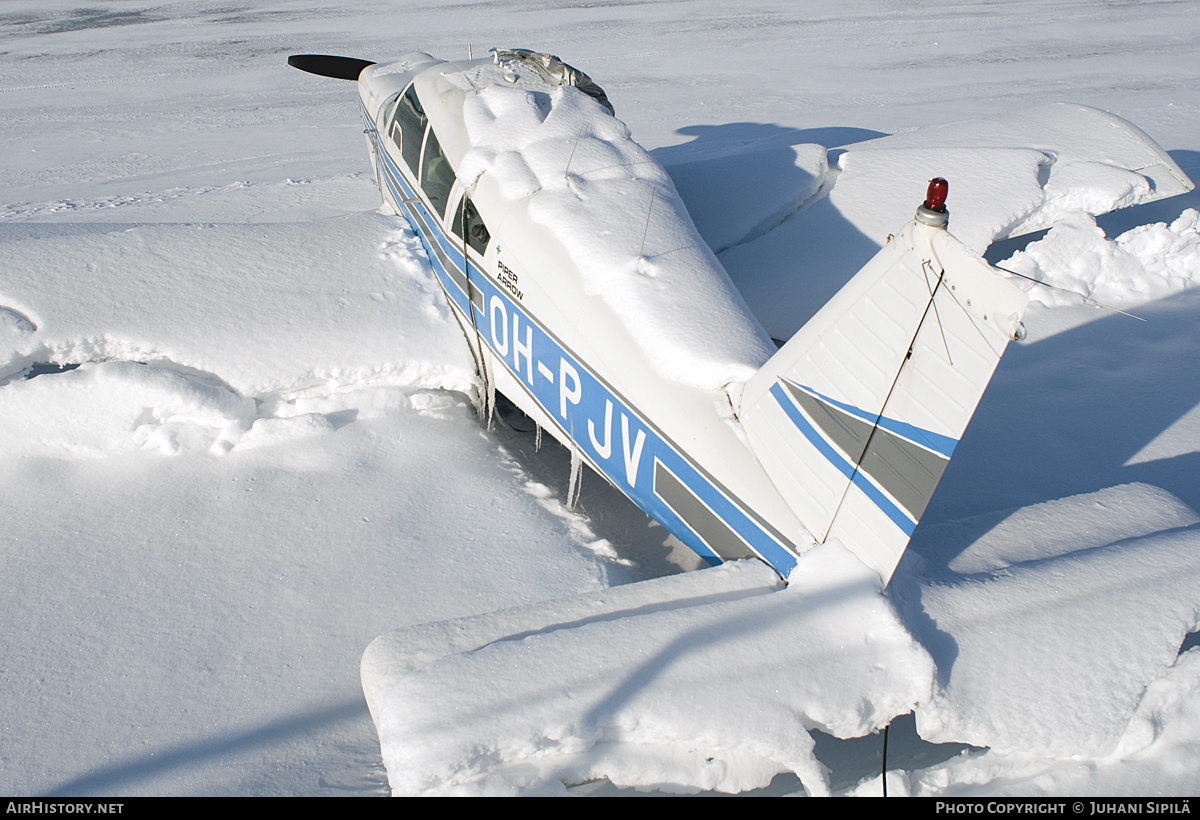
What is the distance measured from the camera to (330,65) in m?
9.26

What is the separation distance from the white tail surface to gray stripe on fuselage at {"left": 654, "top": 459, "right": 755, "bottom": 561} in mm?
394

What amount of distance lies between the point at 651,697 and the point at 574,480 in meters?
2.01

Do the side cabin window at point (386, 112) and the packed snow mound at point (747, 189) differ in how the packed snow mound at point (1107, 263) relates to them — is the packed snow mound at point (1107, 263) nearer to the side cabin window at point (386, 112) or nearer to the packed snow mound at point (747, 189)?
the packed snow mound at point (747, 189)

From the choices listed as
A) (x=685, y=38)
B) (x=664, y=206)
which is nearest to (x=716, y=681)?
(x=664, y=206)

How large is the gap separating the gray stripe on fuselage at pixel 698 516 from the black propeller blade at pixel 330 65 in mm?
6902

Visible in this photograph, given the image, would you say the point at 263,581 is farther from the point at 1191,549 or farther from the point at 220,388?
the point at 1191,549

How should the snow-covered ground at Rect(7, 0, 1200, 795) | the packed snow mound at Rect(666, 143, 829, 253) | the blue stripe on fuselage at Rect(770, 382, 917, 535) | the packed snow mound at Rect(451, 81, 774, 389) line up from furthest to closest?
the packed snow mound at Rect(666, 143, 829, 253)
the packed snow mound at Rect(451, 81, 774, 389)
the blue stripe on fuselage at Rect(770, 382, 917, 535)
the snow-covered ground at Rect(7, 0, 1200, 795)

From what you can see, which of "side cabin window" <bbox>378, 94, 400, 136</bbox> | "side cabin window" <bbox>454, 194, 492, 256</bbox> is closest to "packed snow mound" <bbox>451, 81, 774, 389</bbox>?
"side cabin window" <bbox>454, 194, 492, 256</bbox>

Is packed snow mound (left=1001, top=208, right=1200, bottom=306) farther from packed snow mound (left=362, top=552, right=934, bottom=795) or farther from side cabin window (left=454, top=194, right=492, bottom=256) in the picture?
packed snow mound (left=362, top=552, right=934, bottom=795)

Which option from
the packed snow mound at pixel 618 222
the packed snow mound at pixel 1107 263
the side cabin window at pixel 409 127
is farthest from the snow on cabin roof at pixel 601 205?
the packed snow mound at pixel 1107 263

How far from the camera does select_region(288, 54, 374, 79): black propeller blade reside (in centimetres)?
919

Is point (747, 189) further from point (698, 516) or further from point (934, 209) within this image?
point (934, 209)

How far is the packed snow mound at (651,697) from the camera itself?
2.95m
